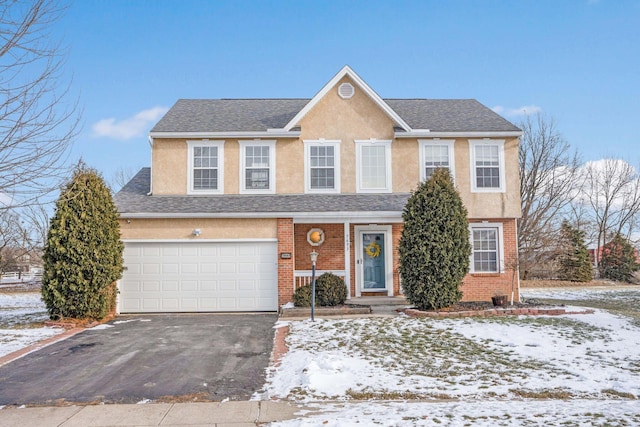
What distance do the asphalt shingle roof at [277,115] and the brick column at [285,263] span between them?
3.53m

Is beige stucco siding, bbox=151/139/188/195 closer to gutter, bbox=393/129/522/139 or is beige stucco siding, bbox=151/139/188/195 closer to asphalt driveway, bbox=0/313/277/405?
asphalt driveway, bbox=0/313/277/405

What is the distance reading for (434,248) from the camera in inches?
482

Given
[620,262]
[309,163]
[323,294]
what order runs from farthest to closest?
[620,262] < [309,163] < [323,294]

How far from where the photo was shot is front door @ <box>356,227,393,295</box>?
606 inches

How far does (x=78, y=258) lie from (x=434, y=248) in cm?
881

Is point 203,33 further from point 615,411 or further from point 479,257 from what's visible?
point 615,411

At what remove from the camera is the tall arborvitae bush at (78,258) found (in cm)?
1195

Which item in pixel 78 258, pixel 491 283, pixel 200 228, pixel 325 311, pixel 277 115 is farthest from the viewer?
pixel 277 115

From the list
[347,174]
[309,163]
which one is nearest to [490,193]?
[347,174]

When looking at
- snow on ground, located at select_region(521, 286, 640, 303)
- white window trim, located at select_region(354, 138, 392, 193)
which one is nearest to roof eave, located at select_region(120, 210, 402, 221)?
Answer: white window trim, located at select_region(354, 138, 392, 193)

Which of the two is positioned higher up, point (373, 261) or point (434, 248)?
point (434, 248)

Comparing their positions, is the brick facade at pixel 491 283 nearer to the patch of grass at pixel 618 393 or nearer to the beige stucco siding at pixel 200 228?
the beige stucco siding at pixel 200 228

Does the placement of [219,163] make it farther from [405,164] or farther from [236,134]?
[405,164]

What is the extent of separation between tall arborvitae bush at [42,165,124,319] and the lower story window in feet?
35.0
